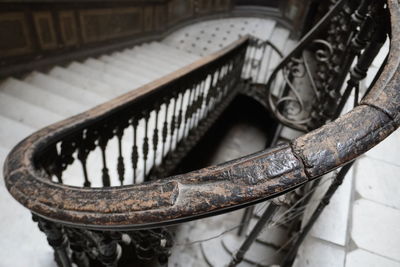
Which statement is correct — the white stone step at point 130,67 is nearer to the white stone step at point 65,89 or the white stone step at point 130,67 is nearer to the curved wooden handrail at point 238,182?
the white stone step at point 65,89

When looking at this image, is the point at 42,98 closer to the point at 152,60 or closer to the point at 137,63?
the point at 137,63

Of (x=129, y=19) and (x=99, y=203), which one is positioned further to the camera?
(x=129, y=19)

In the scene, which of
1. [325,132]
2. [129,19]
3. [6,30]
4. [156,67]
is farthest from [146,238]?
[129,19]

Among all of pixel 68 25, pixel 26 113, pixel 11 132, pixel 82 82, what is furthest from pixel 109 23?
pixel 11 132

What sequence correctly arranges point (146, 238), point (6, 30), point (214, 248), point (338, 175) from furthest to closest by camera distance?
point (6, 30) < point (214, 248) < point (338, 175) < point (146, 238)

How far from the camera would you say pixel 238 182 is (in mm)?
590

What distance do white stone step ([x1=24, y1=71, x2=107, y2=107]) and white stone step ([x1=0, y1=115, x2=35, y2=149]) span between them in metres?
0.73

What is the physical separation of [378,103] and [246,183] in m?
0.35

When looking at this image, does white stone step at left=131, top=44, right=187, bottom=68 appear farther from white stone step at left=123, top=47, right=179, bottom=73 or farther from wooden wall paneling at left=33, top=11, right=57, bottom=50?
wooden wall paneling at left=33, top=11, right=57, bottom=50

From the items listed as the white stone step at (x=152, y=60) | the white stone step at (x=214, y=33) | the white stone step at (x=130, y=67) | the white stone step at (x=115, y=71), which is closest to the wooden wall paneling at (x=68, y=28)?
the white stone step at (x=115, y=71)

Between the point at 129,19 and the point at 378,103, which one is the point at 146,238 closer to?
the point at 378,103

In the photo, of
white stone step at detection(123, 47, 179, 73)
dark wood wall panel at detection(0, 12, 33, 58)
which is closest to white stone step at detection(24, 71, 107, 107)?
dark wood wall panel at detection(0, 12, 33, 58)

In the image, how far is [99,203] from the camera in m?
0.67

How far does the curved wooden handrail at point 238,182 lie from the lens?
1.90 ft
